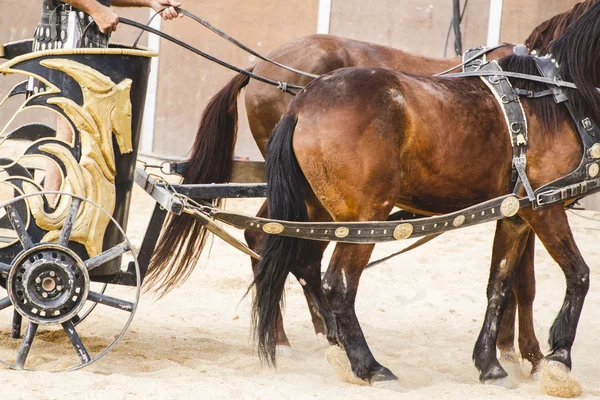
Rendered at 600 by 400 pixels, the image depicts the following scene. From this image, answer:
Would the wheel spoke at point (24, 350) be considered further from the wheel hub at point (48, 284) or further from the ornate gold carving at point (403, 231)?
the ornate gold carving at point (403, 231)

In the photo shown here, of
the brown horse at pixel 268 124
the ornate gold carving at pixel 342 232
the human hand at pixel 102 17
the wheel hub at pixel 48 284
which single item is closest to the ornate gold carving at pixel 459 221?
the ornate gold carving at pixel 342 232

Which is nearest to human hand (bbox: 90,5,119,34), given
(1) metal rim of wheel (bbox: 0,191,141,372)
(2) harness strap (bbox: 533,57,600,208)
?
(1) metal rim of wheel (bbox: 0,191,141,372)

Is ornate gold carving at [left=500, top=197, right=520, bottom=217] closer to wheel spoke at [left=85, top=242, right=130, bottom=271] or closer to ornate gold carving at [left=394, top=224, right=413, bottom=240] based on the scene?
ornate gold carving at [left=394, top=224, right=413, bottom=240]

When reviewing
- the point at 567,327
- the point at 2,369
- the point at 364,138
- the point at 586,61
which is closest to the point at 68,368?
the point at 2,369

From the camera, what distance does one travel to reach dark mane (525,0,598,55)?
4.73 meters

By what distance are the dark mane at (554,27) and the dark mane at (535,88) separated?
3.13 ft

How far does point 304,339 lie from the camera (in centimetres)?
471

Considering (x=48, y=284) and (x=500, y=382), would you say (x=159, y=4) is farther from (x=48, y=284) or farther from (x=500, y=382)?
(x=500, y=382)

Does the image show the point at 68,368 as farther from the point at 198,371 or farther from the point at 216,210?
the point at 216,210

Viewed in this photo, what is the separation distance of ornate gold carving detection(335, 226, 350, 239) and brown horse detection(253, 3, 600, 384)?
111mm

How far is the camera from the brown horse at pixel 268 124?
13.6 feet

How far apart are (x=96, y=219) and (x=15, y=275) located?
0.41 meters

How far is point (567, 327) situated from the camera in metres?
3.61

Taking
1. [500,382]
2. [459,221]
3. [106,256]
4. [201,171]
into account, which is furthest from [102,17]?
[500,382]
